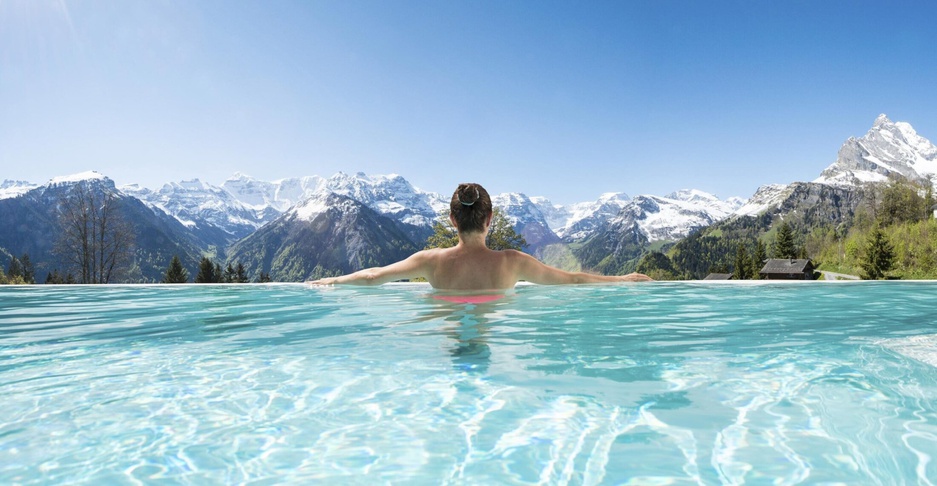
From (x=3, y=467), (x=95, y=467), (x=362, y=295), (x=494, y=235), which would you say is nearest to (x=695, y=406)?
(x=95, y=467)

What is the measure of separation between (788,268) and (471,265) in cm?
9486

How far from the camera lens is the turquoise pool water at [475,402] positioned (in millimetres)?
1926

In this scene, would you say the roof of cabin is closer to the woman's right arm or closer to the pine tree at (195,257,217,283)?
the pine tree at (195,257,217,283)

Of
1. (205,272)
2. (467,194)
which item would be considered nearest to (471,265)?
(467,194)

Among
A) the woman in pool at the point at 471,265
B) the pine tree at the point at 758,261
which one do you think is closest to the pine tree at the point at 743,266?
the pine tree at the point at 758,261

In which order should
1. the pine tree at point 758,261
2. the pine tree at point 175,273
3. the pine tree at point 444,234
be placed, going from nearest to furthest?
1. the pine tree at point 444,234
2. the pine tree at point 175,273
3. the pine tree at point 758,261

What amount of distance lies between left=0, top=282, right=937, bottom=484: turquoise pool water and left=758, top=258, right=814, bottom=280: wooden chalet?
92559mm

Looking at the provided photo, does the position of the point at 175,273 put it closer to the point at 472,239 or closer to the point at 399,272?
the point at 399,272

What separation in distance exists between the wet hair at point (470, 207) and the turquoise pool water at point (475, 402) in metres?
1.00

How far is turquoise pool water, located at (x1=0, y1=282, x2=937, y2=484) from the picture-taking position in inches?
75.8

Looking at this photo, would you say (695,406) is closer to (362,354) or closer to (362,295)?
(362,354)

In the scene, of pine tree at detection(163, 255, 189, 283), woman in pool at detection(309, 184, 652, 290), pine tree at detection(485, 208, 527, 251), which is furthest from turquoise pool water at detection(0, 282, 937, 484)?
pine tree at detection(163, 255, 189, 283)

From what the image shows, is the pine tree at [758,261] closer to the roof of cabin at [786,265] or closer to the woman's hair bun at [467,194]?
the roof of cabin at [786,265]

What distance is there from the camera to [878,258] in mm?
57500
